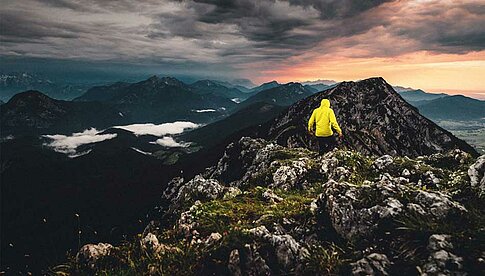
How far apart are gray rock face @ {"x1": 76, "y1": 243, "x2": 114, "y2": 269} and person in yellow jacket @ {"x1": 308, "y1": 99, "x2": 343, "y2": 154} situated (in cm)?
1667

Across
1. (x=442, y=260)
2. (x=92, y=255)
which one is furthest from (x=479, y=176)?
(x=92, y=255)

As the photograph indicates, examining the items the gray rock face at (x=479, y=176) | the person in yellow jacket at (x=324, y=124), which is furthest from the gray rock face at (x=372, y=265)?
the person in yellow jacket at (x=324, y=124)

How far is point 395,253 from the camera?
332 inches

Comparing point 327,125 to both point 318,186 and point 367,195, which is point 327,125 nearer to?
point 318,186

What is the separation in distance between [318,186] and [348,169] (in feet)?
8.41

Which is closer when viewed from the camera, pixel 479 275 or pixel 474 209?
pixel 479 275

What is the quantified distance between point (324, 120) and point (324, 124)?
11.8 inches

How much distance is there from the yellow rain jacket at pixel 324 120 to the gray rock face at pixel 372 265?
14.6m

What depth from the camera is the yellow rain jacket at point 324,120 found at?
22234 mm

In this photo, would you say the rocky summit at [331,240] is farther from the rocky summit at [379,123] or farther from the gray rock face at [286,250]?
the rocky summit at [379,123]

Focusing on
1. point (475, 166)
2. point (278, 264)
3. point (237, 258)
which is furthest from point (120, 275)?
point (475, 166)

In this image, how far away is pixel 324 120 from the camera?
22578 mm

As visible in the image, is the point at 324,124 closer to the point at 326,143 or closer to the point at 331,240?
the point at 326,143

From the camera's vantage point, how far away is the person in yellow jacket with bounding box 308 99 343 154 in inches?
875
